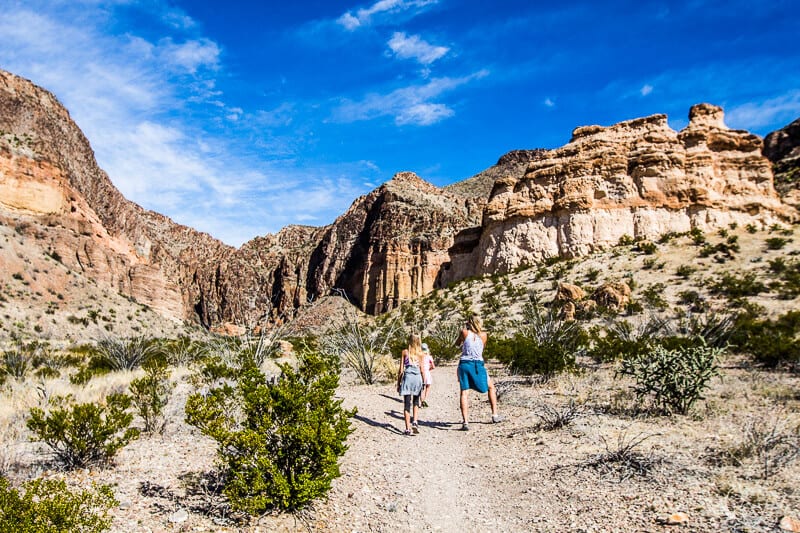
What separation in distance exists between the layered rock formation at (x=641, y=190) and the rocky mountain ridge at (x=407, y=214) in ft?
0.28

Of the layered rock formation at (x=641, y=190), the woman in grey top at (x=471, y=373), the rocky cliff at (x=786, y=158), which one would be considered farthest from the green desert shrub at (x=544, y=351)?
the rocky cliff at (x=786, y=158)

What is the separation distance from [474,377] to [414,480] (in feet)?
8.48

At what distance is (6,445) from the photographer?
6.11 meters

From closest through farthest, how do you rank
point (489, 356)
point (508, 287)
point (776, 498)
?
point (776, 498) < point (489, 356) < point (508, 287)

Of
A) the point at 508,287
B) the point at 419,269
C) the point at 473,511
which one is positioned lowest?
the point at 473,511

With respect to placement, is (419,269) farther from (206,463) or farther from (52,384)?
(206,463)

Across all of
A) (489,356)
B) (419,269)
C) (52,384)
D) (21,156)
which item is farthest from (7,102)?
(489,356)

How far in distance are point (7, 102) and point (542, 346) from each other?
6064cm

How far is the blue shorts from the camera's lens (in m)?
7.62

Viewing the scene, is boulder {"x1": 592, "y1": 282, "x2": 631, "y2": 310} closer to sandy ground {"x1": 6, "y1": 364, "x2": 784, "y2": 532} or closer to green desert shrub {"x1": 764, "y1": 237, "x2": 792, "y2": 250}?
green desert shrub {"x1": 764, "y1": 237, "x2": 792, "y2": 250}

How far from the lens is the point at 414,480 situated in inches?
210

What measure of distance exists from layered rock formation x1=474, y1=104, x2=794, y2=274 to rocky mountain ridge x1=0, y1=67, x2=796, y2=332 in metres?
0.09

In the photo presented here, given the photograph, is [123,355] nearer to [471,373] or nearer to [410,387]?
[410,387]

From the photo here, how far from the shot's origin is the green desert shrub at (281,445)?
4207 millimetres
